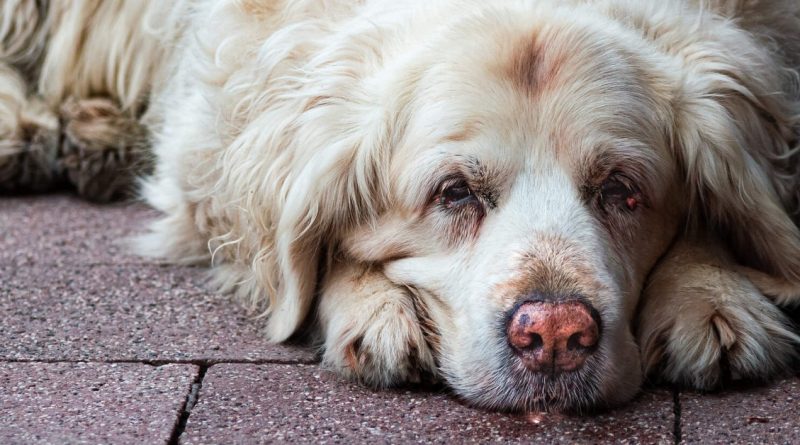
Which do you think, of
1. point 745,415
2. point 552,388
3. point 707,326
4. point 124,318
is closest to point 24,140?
point 124,318

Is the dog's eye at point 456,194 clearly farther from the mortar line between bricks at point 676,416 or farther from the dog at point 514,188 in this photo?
the mortar line between bricks at point 676,416

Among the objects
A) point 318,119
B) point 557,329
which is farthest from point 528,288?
point 318,119

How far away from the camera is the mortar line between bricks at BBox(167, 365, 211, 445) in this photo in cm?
300

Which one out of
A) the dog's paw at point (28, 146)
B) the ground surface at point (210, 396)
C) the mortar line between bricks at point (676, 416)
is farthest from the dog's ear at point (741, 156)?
the dog's paw at point (28, 146)

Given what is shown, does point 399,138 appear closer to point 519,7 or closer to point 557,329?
point 519,7

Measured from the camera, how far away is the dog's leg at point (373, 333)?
336cm

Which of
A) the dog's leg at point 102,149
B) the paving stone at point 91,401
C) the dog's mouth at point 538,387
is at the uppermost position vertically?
the dog's mouth at point 538,387

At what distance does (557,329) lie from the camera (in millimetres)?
3053

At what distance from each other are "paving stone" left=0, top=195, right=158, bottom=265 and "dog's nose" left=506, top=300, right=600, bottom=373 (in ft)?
5.97

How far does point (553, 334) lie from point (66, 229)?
8.16 ft

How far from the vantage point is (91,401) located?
10.4 ft

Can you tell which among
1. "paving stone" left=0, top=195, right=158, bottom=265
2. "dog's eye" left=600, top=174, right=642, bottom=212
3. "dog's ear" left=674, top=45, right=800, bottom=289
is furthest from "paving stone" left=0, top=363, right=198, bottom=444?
"dog's ear" left=674, top=45, right=800, bottom=289

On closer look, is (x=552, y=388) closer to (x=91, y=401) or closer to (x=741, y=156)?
(x=741, y=156)

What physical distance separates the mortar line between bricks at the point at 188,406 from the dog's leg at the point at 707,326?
124 cm
